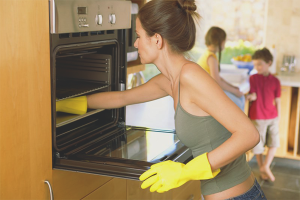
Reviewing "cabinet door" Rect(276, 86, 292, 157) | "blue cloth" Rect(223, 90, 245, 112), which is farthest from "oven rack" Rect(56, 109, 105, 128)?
"cabinet door" Rect(276, 86, 292, 157)

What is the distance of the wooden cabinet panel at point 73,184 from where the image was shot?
1.39 meters

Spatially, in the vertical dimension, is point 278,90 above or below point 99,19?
below

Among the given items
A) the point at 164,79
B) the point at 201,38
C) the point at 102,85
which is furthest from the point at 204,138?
the point at 201,38

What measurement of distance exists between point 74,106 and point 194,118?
57cm

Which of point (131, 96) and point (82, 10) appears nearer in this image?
point (82, 10)

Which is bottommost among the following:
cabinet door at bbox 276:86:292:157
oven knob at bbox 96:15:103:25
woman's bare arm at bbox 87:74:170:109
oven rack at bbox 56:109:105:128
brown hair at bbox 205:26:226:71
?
cabinet door at bbox 276:86:292:157

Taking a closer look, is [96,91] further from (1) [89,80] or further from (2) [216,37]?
(2) [216,37]

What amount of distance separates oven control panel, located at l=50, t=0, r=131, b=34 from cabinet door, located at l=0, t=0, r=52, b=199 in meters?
0.04

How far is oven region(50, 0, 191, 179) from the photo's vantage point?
1284 mm

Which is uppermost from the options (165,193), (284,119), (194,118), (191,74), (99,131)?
(191,74)

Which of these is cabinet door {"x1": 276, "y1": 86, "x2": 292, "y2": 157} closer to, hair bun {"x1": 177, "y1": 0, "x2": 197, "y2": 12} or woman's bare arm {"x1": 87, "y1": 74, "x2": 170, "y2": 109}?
woman's bare arm {"x1": 87, "y1": 74, "x2": 170, "y2": 109}

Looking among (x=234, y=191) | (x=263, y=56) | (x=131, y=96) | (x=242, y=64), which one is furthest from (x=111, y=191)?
(x=242, y=64)

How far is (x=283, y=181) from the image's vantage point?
3811 millimetres

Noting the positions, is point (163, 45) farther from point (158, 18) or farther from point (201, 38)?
point (201, 38)
